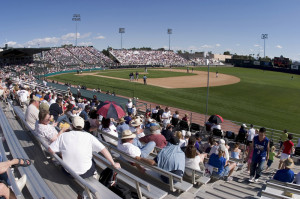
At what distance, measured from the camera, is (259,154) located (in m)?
6.86

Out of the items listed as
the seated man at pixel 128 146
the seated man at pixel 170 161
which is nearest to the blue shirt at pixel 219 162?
the seated man at pixel 170 161

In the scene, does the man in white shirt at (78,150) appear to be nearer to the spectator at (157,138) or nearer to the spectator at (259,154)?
the spectator at (157,138)

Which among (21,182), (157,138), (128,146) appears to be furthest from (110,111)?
(21,182)

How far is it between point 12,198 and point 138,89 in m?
29.0

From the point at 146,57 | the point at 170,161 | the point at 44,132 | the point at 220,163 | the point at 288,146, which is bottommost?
the point at 288,146

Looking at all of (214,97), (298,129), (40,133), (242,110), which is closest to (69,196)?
(40,133)

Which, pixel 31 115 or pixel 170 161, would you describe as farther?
pixel 31 115

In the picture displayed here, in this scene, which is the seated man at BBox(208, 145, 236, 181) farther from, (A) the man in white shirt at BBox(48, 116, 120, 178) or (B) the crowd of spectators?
(B) the crowd of spectators

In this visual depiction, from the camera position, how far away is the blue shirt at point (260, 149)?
6758 mm

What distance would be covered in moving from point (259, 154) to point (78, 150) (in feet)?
17.1

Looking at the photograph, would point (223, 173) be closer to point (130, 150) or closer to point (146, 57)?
point (130, 150)

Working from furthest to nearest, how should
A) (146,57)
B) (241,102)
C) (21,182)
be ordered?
(146,57)
(241,102)
(21,182)

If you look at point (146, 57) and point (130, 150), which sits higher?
point (146, 57)

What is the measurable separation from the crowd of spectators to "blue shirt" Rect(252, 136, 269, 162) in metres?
73.3
